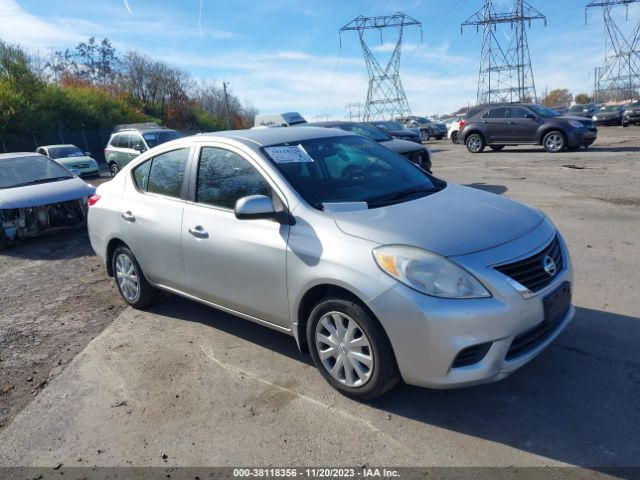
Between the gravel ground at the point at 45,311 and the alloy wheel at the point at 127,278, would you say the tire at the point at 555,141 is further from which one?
the alloy wheel at the point at 127,278

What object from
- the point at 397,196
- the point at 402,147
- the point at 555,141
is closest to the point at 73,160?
the point at 402,147

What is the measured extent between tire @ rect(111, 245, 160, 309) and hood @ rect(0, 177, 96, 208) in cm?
363

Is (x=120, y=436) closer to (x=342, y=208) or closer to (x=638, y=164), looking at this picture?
(x=342, y=208)

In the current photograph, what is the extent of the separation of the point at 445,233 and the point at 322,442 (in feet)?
4.65

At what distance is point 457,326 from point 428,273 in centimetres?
33

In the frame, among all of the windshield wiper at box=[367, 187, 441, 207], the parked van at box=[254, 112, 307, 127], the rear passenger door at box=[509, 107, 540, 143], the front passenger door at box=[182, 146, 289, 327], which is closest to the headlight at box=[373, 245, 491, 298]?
the windshield wiper at box=[367, 187, 441, 207]

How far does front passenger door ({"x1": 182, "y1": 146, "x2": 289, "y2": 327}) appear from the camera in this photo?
3465mm

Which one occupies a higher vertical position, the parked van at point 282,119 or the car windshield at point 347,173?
the parked van at point 282,119

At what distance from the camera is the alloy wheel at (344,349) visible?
304 cm

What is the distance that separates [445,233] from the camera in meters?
3.00

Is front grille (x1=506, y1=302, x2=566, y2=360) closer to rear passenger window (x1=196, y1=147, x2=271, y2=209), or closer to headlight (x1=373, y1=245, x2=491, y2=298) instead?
headlight (x1=373, y1=245, x2=491, y2=298)

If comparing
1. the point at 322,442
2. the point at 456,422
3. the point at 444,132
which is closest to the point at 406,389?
the point at 456,422

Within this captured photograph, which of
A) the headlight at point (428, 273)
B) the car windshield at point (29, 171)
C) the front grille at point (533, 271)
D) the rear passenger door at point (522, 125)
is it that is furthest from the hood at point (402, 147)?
the rear passenger door at point (522, 125)

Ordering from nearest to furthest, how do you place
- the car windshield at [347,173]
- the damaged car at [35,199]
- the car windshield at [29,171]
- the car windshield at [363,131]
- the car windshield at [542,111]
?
1. the car windshield at [347,173]
2. the damaged car at [35,199]
3. the car windshield at [29,171]
4. the car windshield at [363,131]
5. the car windshield at [542,111]
